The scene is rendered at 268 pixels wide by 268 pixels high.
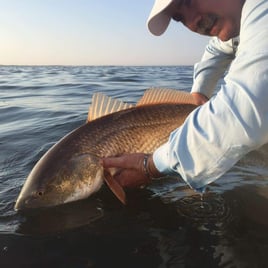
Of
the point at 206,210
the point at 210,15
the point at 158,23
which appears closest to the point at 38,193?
the point at 206,210

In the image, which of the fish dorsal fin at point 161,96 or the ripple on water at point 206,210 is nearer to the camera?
the ripple on water at point 206,210

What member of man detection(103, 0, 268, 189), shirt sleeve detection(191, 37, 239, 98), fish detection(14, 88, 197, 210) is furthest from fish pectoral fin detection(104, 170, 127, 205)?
shirt sleeve detection(191, 37, 239, 98)

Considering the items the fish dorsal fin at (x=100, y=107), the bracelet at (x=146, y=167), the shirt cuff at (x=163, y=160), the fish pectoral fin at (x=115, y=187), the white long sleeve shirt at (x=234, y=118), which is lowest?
the fish pectoral fin at (x=115, y=187)

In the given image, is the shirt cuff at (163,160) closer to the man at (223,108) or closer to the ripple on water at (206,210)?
the man at (223,108)

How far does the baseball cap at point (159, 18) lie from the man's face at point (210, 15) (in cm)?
6

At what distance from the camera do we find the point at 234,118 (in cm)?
210

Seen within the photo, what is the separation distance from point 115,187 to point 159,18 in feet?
4.20

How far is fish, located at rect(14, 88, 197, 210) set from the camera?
3.17 m

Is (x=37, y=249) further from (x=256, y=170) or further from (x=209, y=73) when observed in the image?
(x=209, y=73)

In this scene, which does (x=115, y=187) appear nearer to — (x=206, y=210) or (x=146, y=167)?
(x=146, y=167)

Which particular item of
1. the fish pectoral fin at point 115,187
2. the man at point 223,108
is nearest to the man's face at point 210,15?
the man at point 223,108

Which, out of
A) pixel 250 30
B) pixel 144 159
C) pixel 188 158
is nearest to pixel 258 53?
pixel 250 30

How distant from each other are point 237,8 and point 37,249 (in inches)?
79.0

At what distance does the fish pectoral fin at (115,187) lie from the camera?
10.1 ft
